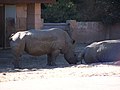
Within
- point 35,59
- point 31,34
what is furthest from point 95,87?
point 35,59

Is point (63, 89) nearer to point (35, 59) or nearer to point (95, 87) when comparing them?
point (95, 87)

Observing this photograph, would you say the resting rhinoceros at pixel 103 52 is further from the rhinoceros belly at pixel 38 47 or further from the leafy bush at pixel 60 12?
the leafy bush at pixel 60 12

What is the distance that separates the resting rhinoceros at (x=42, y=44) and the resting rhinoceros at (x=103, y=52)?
0.67 meters

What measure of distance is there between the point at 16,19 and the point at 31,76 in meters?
9.04

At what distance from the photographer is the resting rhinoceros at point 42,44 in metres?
17.6

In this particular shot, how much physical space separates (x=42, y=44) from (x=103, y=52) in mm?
2647

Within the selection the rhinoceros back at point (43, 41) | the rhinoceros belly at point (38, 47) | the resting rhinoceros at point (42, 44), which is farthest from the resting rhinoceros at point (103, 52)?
the rhinoceros belly at point (38, 47)

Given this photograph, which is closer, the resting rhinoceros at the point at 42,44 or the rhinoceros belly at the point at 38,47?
the resting rhinoceros at the point at 42,44

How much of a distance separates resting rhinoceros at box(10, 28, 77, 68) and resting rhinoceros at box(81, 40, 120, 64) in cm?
67

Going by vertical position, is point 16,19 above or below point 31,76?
above

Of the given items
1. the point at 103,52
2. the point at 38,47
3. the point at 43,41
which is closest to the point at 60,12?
the point at 103,52

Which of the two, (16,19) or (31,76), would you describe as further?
(16,19)

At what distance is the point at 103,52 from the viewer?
18500 millimetres

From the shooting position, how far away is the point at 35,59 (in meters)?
20.9
